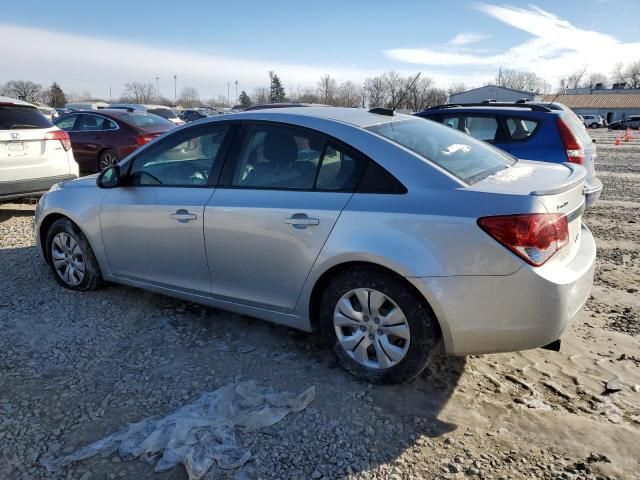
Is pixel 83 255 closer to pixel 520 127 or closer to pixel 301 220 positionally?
pixel 301 220

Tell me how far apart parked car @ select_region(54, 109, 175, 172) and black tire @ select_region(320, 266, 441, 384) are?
7.88 meters

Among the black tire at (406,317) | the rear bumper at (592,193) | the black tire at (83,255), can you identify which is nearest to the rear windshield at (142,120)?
the black tire at (83,255)

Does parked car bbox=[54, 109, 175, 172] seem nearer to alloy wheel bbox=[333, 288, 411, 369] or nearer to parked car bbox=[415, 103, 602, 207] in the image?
parked car bbox=[415, 103, 602, 207]

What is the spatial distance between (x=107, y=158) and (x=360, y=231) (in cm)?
859

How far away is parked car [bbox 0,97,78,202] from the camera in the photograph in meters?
6.47

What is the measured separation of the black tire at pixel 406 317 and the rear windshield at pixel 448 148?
74cm

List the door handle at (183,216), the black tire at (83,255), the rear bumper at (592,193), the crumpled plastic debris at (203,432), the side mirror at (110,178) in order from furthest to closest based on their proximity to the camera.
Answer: the rear bumper at (592,193) < the black tire at (83,255) < the side mirror at (110,178) < the door handle at (183,216) < the crumpled plastic debris at (203,432)

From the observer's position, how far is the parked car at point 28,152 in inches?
255

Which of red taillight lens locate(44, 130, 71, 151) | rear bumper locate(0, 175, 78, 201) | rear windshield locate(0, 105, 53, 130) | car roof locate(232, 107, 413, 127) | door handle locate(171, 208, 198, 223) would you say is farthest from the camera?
red taillight lens locate(44, 130, 71, 151)

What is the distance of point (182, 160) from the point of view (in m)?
3.88

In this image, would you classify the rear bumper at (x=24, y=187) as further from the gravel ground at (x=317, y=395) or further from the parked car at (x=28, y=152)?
the gravel ground at (x=317, y=395)

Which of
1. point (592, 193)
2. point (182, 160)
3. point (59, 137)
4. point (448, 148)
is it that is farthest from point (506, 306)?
point (59, 137)

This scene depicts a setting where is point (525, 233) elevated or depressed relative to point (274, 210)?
elevated

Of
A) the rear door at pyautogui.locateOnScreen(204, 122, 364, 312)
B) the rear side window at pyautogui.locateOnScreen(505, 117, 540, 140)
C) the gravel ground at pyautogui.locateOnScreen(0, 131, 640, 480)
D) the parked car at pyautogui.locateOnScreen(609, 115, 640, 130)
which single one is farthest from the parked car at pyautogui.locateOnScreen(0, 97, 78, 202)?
the parked car at pyautogui.locateOnScreen(609, 115, 640, 130)
